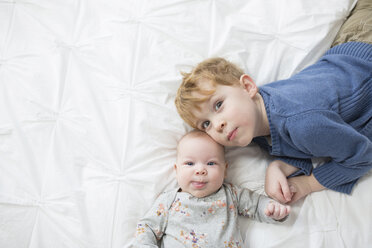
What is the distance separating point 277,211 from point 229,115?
332 mm

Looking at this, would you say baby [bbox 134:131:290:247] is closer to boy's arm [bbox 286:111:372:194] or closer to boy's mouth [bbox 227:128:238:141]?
boy's mouth [bbox 227:128:238:141]

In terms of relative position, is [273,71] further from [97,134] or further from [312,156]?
[97,134]

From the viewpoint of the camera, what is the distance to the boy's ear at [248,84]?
108 cm

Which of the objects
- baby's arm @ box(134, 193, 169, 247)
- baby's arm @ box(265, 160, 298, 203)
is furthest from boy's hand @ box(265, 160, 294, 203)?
baby's arm @ box(134, 193, 169, 247)

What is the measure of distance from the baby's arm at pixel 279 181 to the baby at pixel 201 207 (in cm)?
4

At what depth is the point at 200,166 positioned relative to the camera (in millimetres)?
1007

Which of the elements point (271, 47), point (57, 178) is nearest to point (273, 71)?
point (271, 47)

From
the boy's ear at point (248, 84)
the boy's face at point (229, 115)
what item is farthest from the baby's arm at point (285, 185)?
the boy's ear at point (248, 84)

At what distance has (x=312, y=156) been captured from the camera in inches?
42.8


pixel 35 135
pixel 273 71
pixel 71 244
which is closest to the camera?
pixel 71 244

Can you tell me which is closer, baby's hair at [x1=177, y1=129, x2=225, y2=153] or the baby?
the baby

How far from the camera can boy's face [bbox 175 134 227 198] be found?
1004 mm

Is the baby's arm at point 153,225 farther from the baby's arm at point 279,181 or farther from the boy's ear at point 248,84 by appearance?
the boy's ear at point 248,84

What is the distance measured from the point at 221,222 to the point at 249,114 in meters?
0.35
